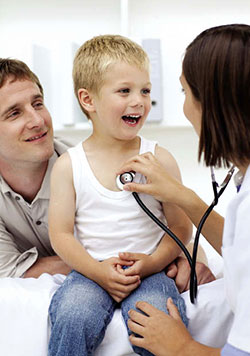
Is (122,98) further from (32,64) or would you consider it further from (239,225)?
(32,64)

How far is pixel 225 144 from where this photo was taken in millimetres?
1032

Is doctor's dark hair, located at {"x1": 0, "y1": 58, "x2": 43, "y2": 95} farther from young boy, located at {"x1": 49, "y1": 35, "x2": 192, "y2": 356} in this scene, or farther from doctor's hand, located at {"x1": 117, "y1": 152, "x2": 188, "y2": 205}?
doctor's hand, located at {"x1": 117, "y1": 152, "x2": 188, "y2": 205}

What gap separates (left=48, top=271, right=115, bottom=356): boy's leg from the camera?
115 centimetres

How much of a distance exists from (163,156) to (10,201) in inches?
25.2

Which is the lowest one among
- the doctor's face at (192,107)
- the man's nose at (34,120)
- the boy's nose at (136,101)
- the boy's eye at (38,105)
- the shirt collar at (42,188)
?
the shirt collar at (42,188)

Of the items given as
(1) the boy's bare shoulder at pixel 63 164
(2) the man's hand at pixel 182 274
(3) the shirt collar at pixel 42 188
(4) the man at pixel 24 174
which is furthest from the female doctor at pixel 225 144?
(3) the shirt collar at pixel 42 188

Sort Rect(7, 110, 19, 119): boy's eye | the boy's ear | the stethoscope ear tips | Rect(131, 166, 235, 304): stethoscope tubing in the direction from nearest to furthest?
1. Rect(131, 166, 235, 304): stethoscope tubing
2. the stethoscope ear tips
3. the boy's ear
4. Rect(7, 110, 19, 119): boy's eye

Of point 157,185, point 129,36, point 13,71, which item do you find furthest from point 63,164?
point 129,36

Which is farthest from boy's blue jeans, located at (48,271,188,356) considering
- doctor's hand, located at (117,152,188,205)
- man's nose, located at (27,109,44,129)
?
man's nose, located at (27,109,44,129)

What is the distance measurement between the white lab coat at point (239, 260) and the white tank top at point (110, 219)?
399mm

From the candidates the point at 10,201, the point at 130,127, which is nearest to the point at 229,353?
the point at 130,127

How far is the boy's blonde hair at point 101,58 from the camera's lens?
4.50 feet

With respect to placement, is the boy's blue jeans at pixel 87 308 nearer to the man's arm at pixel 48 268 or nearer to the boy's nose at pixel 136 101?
the man's arm at pixel 48 268

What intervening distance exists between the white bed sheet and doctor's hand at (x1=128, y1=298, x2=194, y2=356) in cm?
8
